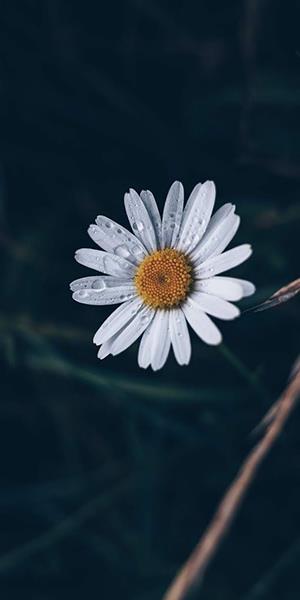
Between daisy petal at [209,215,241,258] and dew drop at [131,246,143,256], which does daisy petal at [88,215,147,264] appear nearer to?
dew drop at [131,246,143,256]

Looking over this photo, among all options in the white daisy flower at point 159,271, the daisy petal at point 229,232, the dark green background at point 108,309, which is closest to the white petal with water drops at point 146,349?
the white daisy flower at point 159,271

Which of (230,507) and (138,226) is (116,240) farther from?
(230,507)

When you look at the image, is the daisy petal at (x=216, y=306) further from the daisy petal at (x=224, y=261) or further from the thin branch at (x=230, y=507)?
the thin branch at (x=230, y=507)

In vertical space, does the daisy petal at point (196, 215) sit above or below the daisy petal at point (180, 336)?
above

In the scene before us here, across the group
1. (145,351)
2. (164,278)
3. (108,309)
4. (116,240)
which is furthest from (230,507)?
(108,309)

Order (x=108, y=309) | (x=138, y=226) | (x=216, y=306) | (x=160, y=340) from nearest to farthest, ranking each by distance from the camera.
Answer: (x=216, y=306) → (x=160, y=340) → (x=138, y=226) → (x=108, y=309)
